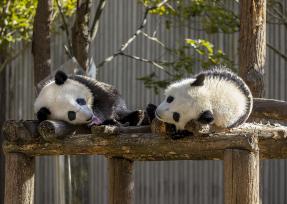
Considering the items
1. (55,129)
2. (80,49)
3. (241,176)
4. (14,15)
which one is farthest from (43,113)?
(14,15)

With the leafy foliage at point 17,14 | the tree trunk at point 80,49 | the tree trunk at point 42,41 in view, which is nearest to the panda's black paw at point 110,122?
the tree trunk at point 42,41

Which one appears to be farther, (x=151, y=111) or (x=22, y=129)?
(x=22, y=129)

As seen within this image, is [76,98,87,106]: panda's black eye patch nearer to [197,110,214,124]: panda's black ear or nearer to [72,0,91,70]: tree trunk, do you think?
[197,110,214,124]: panda's black ear

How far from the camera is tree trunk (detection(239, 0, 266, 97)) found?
7461 mm

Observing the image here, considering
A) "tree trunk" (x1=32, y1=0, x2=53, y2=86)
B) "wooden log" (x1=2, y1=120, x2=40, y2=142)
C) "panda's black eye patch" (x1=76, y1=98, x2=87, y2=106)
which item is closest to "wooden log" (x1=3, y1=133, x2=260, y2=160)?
"wooden log" (x1=2, y1=120, x2=40, y2=142)

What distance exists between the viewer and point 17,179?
20.2 ft

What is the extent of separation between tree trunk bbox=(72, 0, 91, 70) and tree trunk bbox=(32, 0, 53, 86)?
0.45m

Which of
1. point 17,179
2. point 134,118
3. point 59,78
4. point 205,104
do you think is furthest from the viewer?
point 134,118

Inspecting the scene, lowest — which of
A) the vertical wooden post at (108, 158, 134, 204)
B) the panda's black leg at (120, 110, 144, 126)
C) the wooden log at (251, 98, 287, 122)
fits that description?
the vertical wooden post at (108, 158, 134, 204)

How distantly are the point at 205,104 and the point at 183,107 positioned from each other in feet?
0.52

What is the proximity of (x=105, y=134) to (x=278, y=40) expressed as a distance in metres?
7.00

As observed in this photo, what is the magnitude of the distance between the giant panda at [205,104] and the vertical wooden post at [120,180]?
144cm

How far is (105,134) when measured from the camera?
18.5 ft

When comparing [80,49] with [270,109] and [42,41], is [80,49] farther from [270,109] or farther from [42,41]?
[270,109]
